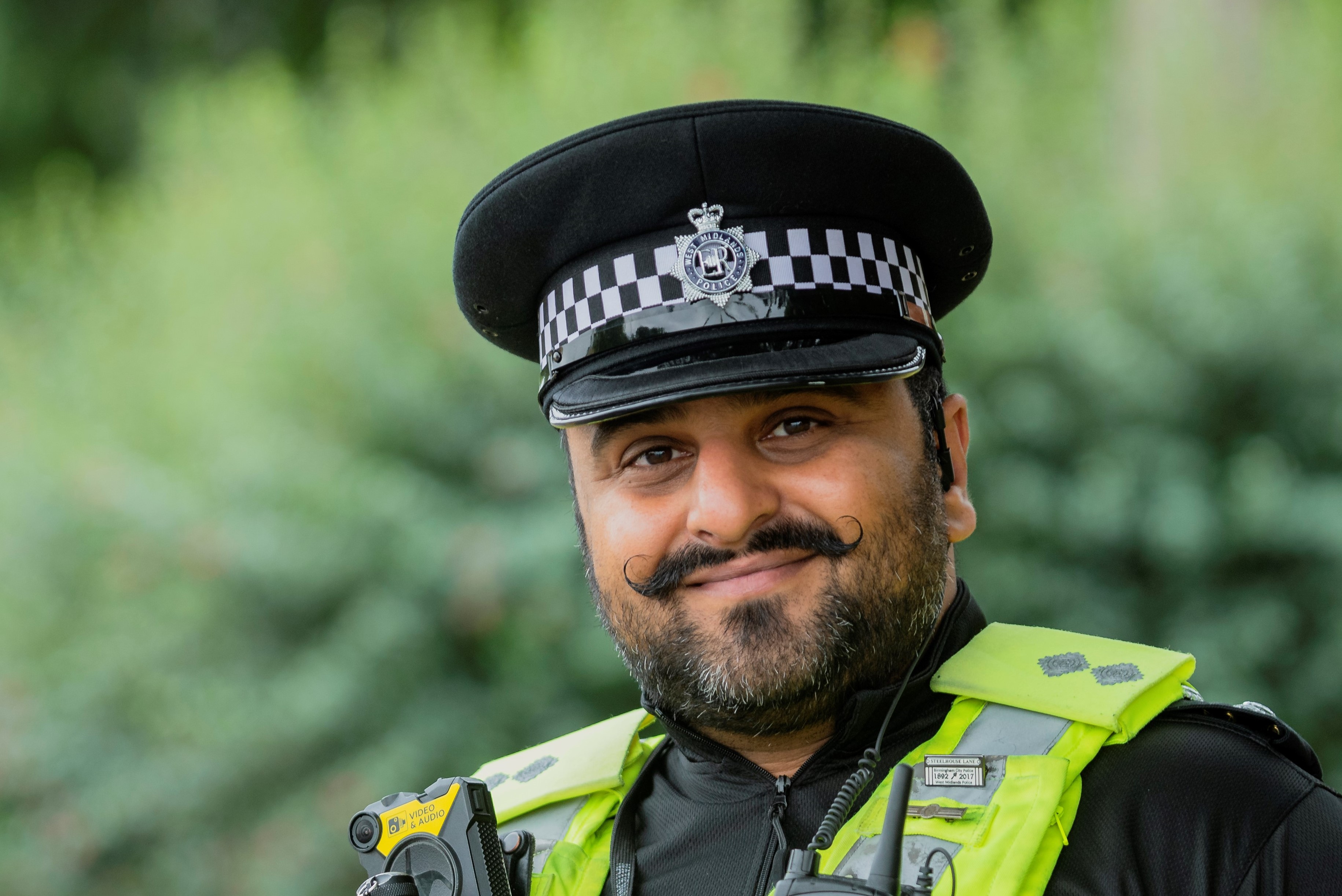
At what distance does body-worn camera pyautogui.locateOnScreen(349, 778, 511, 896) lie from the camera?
69.4 inches

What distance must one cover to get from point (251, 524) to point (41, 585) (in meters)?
1.31

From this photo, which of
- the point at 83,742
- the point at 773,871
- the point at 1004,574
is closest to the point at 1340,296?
the point at 1004,574

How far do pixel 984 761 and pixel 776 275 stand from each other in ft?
2.42

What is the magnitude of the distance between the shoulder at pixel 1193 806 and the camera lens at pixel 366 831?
989mm

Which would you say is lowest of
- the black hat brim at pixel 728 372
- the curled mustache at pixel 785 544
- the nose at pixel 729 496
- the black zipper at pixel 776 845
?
the black zipper at pixel 776 845

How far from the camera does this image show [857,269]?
1798 mm

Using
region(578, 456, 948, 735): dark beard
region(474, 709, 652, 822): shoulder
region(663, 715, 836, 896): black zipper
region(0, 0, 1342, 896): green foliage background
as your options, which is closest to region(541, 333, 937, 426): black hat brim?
region(578, 456, 948, 735): dark beard

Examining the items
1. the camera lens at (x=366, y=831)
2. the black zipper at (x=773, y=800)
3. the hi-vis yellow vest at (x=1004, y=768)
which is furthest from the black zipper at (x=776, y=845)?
the camera lens at (x=366, y=831)

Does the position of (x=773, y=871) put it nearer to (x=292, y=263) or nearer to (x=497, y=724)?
(x=497, y=724)

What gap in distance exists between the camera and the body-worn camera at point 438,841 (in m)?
1.76

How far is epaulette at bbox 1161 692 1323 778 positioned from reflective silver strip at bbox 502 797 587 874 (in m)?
0.99

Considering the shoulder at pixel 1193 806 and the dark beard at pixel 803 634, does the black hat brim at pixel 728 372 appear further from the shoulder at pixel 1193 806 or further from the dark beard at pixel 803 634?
the shoulder at pixel 1193 806

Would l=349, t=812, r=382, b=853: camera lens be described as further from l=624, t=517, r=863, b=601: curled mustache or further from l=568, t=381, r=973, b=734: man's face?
l=624, t=517, r=863, b=601: curled mustache

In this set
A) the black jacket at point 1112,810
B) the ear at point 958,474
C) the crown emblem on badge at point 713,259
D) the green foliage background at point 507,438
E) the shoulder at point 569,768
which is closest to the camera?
the black jacket at point 1112,810
